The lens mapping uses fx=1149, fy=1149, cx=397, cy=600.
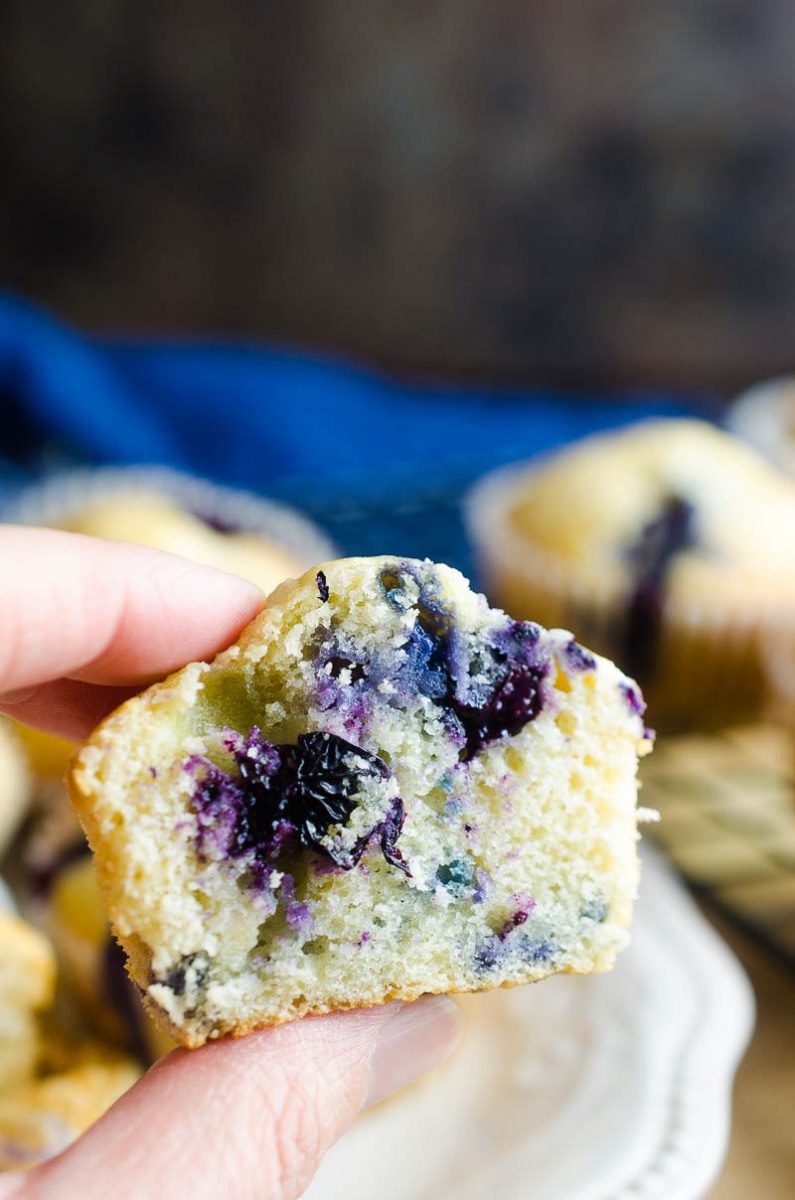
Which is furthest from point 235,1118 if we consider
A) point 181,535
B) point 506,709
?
A: point 181,535

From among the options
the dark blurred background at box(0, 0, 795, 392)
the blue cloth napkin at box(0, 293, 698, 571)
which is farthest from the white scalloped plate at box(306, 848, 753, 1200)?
the dark blurred background at box(0, 0, 795, 392)

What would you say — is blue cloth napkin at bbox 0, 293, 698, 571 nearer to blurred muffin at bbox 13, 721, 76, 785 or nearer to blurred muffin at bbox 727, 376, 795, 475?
blurred muffin at bbox 727, 376, 795, 475

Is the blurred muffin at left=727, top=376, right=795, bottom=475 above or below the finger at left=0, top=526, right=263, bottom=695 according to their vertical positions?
above

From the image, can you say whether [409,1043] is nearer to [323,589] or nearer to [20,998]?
[323,589]

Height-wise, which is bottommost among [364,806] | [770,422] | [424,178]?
[364,806]

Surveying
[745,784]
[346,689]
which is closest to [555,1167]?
[346,689]

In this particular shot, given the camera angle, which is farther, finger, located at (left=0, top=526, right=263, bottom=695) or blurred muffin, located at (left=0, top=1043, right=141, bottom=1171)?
blurred muffin, located at (left=0, top=1043, right=141, bottom=1171)
